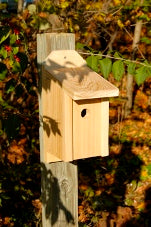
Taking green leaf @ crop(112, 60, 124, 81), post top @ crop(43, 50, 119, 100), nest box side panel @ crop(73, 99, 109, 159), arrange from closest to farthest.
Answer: post top @ crop(43, 50, 119, 100) < nest box side panel @ crop(73, 99, 109, 159) < green leaf @ crop(112, 60, 124, 81)

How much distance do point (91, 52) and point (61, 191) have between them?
920 millimetres

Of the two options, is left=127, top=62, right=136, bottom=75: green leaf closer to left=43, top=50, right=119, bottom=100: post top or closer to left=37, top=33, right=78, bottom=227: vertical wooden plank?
left=43, top=50, right=119, bottom=100: post top

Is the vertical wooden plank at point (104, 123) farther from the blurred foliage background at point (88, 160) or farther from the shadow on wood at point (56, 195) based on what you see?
the blurred foliage background at point (88, 160)

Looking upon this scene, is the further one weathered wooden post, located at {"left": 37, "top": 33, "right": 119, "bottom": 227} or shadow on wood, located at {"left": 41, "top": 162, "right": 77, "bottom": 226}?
shadow on wood, located at {"left": 41, "top": 162, "right": 77, "bottom": 226}

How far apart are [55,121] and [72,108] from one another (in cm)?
15

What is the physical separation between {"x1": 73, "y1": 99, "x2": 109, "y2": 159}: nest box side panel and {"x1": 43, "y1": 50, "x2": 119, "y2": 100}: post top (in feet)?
0.40

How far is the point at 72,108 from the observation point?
2.47 meters

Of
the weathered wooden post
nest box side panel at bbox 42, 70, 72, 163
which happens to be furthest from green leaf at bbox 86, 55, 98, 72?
nest box side panel at bbox 42, 70, 72, 163

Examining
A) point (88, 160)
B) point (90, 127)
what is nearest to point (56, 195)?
point (90, 127)

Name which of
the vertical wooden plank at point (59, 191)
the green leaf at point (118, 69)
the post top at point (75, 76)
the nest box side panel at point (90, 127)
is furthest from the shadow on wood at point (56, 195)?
the green leaf at point (118, 69)

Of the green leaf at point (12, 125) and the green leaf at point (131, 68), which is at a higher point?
the green leaf at point (131, 68)

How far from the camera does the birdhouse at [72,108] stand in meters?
2.44

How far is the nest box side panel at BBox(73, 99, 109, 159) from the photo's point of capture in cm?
254

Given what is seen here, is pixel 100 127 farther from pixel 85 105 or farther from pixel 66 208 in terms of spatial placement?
pixel 66 208
